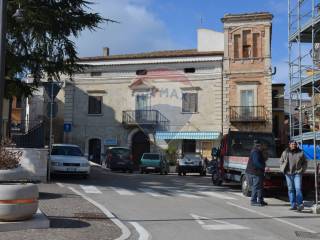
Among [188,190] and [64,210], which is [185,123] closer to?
[188,190]

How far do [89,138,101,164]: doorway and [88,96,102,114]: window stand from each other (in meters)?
2.35

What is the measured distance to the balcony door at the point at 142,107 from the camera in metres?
43.6

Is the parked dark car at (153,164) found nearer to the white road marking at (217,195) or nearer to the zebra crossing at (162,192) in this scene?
the zebra crossing at (162,192)

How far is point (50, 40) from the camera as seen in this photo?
20.9m

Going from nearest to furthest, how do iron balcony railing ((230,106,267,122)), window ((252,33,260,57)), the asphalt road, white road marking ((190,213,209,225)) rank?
the asphalt road → white road marking ((190,213,209,225)) → iron balcony railing ((230,106,267,122)) → window ((252,33,260,57))

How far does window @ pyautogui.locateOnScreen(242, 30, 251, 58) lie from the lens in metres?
41.6

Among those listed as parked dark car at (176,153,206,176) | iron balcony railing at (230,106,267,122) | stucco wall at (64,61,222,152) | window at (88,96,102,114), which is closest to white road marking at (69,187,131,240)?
parked dark car at (176,153,206,176)

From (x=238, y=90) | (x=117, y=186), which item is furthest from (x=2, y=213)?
(x=238, y=90)

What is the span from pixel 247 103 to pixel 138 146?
9.67 m

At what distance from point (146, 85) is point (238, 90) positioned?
7548 mm

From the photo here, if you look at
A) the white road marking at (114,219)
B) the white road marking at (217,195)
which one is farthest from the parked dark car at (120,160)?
the white road marking at (114,219)

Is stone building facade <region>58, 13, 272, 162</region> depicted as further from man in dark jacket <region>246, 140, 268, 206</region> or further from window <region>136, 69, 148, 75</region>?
man in dark jacket <region>246, 140, 268, 206</region>

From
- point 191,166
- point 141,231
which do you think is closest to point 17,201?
point 141,231

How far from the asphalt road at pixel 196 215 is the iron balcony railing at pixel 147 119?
81.3 feet
